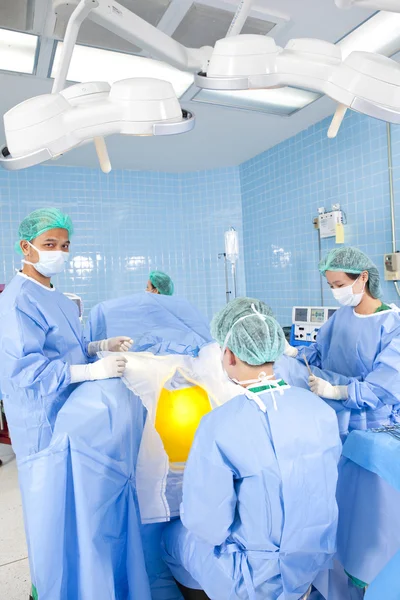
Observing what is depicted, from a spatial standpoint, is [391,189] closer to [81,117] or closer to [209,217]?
[209,217]

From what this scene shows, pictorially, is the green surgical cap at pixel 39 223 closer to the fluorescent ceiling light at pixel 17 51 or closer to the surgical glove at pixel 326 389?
the fluorescent ceiling light at pixel 17 51

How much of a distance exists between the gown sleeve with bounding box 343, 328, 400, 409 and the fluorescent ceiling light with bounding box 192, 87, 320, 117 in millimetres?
1842

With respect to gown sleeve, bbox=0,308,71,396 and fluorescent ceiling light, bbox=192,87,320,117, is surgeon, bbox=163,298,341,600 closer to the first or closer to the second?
gown sleeve, bbox=0,308,71,396

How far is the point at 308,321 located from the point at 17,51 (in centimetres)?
252

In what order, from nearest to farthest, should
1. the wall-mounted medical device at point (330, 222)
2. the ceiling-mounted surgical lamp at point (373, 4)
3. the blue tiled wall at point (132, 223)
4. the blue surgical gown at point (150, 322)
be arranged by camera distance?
1. the ceiling-mounted surgical lamp at point (373, 4)
2. the blue surgical gown at point (150, 322)
3. the wall-mounted medical device at point (330, 222)
4. the blue tiled wall at point (132, 223)

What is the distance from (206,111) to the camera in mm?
3162

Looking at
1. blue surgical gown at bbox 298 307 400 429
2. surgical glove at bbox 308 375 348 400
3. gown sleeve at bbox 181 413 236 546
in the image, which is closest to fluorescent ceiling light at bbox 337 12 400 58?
blue surgical gown at bbox 298 307 400 429

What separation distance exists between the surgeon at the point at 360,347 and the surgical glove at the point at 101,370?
0.70 m

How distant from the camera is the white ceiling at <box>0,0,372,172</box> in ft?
6.53

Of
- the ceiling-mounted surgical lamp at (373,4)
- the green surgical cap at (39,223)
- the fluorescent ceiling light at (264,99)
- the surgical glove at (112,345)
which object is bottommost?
the surgical glove at (112,345)

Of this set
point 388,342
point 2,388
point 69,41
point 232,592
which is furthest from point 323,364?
point 69,41

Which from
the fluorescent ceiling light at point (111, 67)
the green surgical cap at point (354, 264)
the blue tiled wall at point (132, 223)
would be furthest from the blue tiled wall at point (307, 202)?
the fluorescent ceiling light at point (111, 67)

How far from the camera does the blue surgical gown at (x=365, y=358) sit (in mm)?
1672

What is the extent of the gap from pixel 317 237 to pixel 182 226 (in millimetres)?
1640
